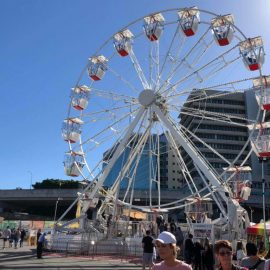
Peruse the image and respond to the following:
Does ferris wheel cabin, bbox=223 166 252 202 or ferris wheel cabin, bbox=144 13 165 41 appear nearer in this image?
ferris wheel cabin, bbox=223 166 252 202

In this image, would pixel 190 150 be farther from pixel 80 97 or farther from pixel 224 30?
pixel 80 97

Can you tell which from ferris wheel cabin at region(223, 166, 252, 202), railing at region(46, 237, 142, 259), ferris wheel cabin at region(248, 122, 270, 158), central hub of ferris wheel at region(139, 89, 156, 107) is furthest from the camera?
central hub of ferris wheel at region(139, 89, 156, 107)

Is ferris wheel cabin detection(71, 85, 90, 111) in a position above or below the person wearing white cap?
above

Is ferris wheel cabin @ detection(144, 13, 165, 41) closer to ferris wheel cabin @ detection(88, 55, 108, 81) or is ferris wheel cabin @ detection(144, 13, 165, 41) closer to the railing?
ferris wheel cabin @ detection(88, 55, 108, 81)

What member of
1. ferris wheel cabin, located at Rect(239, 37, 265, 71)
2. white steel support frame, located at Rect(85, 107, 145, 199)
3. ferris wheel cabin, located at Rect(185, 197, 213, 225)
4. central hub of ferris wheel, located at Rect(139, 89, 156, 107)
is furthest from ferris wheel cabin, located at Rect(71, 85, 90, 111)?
ferris wheel cabin, located at Rect(239, 37, 265, 71)

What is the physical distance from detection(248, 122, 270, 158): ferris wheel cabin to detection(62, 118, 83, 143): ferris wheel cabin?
46.6 feet

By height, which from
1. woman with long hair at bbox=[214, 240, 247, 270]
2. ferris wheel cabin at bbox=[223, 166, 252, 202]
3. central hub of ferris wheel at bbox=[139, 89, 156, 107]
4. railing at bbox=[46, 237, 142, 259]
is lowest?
railing at bbox=[46, 237, 142, 259]

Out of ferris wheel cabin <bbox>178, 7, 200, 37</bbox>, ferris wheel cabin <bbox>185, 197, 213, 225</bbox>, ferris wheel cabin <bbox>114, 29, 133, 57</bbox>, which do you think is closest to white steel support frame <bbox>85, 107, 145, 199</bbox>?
ferris wheel cabin <bbox>114, 29, 133, 57</bbox>

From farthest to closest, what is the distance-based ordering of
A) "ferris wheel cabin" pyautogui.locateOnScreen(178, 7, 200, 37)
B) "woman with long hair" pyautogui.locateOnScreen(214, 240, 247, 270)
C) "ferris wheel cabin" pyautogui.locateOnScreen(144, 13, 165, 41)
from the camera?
"ferris wheel cabin" pyautogui.locateOnScreen(144, 13, 165, 41), "ferris wheel cabin" pyautogui.locateOnScreen(178, 7, 200, 37), "woman with long hair" pyautogui.locateOnScreen(214, 240, 247, 270)

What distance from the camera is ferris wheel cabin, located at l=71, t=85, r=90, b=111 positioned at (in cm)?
3503

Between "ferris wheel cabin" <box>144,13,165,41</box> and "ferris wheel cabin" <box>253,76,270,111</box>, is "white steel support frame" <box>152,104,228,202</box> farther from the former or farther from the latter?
"ferris wheel cabin" <box>144,13,165,41</box>

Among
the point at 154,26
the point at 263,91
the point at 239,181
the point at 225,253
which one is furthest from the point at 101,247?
the point at 225,253

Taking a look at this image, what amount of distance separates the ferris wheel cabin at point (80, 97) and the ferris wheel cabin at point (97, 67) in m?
1.16

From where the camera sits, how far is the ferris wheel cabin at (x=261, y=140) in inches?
1047
